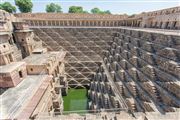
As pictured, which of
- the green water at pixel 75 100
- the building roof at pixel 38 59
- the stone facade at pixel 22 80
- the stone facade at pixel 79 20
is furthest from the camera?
the stone facade at pixel 79 20

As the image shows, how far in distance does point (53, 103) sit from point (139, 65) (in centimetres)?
1128

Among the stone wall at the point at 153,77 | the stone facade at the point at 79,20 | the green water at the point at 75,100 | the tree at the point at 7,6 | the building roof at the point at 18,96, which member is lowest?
the green water at the point at 75,100

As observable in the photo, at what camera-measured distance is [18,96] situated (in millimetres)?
11641

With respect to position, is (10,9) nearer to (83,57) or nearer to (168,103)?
(83,57)

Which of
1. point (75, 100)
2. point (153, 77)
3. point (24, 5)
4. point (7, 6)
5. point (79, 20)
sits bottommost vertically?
point (75, 100)

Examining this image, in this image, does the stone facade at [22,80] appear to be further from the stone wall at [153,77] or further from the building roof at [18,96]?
the stone wall at [153,77]

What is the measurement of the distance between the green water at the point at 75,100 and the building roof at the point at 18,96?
7.89 metres

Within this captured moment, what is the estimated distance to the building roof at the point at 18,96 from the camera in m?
9.79

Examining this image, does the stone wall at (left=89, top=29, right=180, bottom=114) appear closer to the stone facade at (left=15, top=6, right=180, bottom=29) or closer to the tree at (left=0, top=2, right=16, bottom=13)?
the stone facade at (left=15, top=6, right=180, bottom=29)

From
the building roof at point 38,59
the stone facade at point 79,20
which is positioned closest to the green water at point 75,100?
the building roof at point 38,59

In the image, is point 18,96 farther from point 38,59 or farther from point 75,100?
point 75,100

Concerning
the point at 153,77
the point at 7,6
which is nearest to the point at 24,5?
the point at 7,6

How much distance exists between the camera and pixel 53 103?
660 inches

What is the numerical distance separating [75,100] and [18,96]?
1200cm
